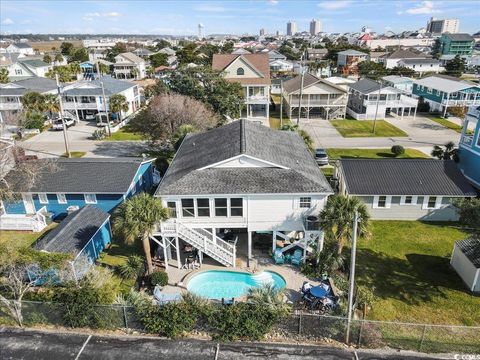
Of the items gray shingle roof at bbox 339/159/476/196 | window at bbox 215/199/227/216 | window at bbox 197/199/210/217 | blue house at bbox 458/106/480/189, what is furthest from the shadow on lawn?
blue house at bbox 458/106/480/189

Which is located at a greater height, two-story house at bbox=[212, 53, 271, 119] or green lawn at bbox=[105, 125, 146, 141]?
two-story house at bbox=[212, 53, 271, 119]

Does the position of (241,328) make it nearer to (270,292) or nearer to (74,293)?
(270,292)

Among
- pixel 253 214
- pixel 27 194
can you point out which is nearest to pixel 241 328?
pixel 253 214

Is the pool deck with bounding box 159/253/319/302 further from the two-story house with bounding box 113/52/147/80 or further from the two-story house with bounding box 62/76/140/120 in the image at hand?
the two-story house with bounding box 113/52/147/80

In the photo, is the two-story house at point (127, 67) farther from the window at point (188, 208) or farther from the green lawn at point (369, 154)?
the window at point (188, 208)

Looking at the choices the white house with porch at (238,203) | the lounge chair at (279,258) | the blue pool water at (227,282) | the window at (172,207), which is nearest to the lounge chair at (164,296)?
the blue pool water at (227,282)
